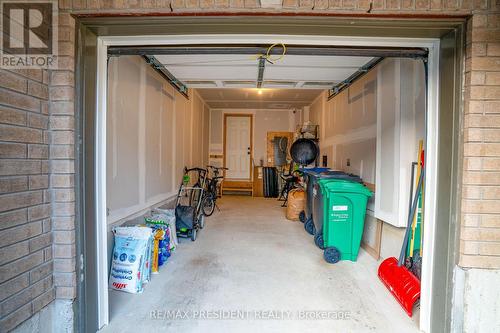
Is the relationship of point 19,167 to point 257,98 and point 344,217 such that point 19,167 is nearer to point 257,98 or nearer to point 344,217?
point 344,217

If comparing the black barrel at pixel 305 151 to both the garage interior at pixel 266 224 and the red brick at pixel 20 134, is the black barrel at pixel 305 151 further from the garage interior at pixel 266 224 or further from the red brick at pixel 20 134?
the red brick at pixel 20 134

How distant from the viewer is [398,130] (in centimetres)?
250

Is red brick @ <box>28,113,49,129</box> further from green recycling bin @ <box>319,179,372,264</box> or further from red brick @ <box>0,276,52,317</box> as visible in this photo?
green recycling bin @ <box>319,179,372,264</box>

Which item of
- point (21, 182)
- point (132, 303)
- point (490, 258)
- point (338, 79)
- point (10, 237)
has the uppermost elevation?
point (338, 79)

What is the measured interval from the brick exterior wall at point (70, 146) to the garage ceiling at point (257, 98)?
13.9ft

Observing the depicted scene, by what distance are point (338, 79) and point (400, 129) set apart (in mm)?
1013

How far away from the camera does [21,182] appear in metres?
1.30

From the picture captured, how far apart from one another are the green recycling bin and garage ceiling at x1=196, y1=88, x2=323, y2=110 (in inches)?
130

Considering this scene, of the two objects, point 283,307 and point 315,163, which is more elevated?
point 315,163

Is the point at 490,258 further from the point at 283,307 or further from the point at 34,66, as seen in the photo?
the point at 34,66

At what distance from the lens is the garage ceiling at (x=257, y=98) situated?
5.74m

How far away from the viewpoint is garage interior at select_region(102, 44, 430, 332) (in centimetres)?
192

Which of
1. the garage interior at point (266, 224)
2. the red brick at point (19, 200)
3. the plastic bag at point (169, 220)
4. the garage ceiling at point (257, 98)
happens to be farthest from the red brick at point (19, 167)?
the garage ceiling at point (257, 98)

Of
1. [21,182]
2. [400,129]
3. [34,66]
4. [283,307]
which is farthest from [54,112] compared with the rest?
[400,129]
